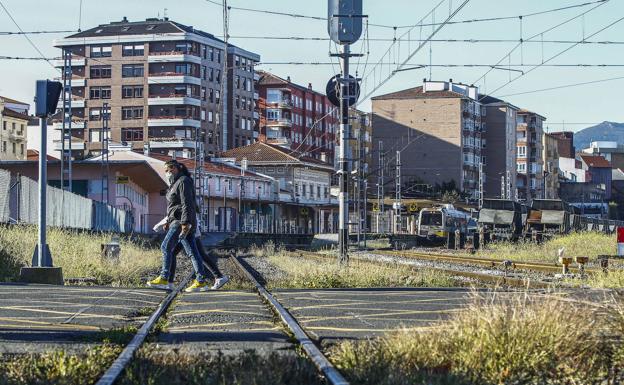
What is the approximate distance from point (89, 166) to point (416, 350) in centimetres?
7227

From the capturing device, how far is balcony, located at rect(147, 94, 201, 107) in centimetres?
12888

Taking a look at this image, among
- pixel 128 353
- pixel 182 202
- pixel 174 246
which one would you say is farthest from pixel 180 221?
pixel 128 353

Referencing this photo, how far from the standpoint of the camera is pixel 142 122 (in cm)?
13075

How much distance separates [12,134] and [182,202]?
116 meters

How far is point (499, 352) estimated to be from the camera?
812 cm

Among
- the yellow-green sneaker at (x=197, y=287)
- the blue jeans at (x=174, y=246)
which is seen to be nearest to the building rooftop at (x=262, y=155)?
the blue jeans at (x=174, y=246)

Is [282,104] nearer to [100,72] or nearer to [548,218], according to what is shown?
[100,72]

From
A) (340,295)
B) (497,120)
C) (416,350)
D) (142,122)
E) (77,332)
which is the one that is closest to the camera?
(416,350)

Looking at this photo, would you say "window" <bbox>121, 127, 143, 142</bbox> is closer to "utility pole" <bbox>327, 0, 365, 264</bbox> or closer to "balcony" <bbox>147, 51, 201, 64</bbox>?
→ "balcony" <bbox>147, 51, 201, 64</bbox>

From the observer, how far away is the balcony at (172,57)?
419ft

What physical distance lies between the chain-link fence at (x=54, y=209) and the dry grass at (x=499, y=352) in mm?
26244

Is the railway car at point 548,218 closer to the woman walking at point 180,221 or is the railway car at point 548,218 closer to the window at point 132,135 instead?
the woman walking at point 180,221

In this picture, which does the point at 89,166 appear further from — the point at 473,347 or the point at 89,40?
the point at 473,347

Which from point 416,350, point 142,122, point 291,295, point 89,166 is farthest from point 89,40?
point 416,350
